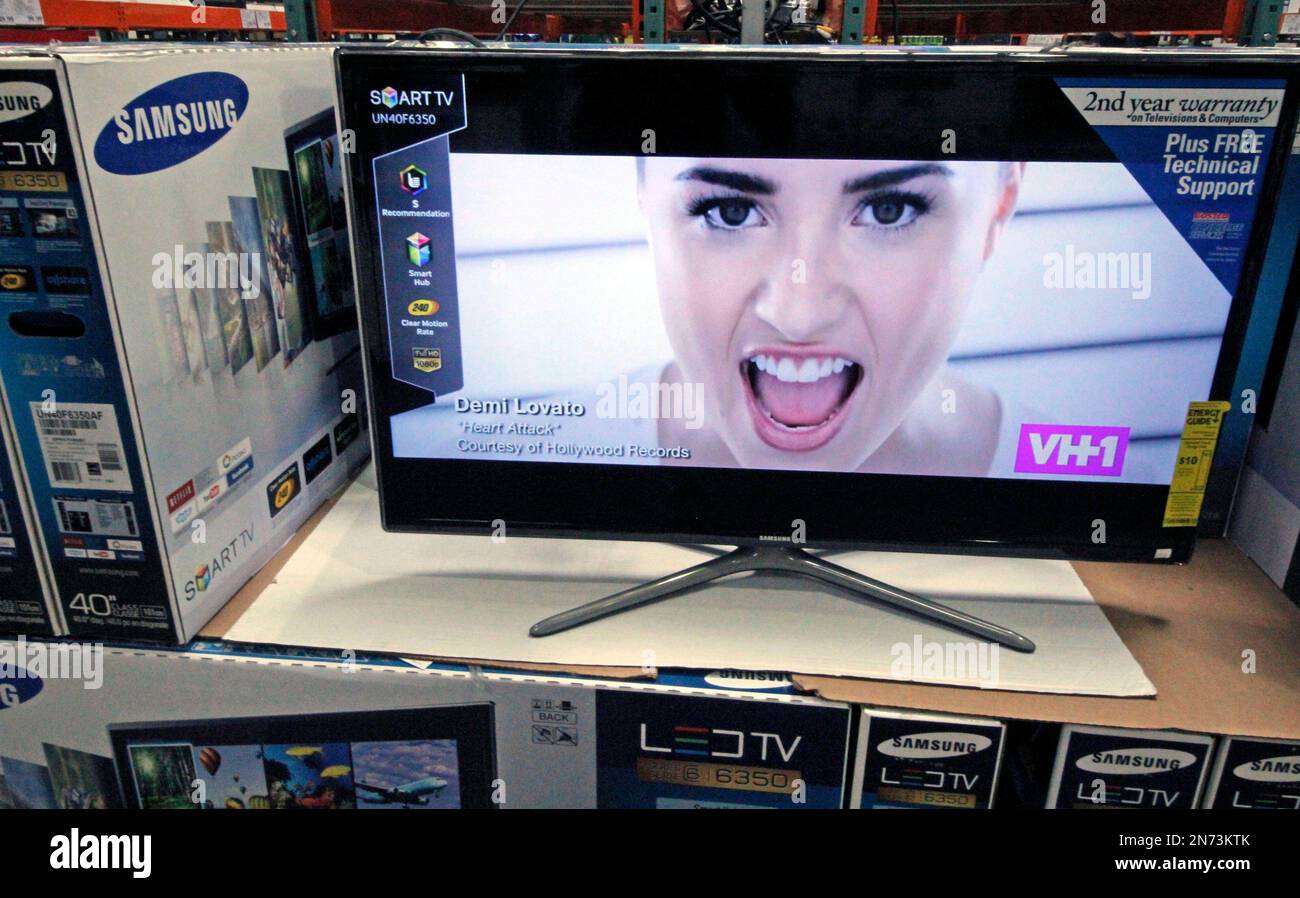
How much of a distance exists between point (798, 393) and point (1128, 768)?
561mm

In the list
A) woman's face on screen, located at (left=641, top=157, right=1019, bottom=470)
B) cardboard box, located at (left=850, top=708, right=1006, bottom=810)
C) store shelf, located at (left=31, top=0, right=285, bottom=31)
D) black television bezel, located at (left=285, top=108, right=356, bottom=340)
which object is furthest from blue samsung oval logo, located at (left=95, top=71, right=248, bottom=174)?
store shelf, located at (left=31, top=0, right=285, bottom=31)

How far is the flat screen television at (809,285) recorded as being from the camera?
95 centimetres

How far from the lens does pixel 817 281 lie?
40.1 inches

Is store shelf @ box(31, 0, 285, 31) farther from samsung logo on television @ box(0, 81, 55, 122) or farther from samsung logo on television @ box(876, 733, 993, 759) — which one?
samsung logo on television @ box(876, 733, 993, 759)

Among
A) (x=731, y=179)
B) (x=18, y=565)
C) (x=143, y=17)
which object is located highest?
(x=143, y=17)

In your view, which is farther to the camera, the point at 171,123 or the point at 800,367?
the point at 800,367

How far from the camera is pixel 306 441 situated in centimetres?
133

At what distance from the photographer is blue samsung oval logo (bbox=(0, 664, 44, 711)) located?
1.07 meters

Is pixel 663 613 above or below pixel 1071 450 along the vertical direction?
below

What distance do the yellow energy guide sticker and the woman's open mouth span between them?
39cm

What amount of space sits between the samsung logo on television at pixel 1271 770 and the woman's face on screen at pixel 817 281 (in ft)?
1.72

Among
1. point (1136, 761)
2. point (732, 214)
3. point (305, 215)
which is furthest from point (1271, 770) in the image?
point (305, 215)

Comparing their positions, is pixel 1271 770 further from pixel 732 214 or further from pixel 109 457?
pixel 109 457
